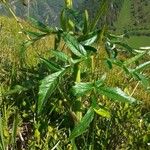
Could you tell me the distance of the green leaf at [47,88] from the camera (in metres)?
1.88

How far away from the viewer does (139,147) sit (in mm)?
2713

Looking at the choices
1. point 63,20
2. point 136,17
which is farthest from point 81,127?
point 136,17

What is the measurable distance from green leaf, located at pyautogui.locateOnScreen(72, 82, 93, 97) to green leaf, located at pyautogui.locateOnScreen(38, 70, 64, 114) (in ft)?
0.33

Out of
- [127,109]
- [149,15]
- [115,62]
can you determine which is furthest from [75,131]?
[149,15]

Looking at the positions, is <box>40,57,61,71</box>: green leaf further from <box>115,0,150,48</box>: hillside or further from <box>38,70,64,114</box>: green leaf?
<box>115,0,150,48</box>: hillside

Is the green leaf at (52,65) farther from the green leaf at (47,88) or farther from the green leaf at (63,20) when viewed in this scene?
the green leaf at (63,20)

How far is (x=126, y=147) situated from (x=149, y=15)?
7305 inches

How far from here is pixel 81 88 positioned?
6.51ft

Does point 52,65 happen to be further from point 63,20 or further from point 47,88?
point 63,20

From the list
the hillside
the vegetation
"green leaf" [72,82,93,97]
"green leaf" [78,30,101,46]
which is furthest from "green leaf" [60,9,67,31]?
the hillside

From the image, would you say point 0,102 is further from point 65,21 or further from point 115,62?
point 115,62

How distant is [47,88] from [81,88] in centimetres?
18

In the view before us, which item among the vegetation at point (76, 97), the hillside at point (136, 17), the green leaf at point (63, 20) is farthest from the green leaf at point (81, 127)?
the hillside at point (136, 17)

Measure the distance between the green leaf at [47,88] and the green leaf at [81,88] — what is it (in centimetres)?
10
